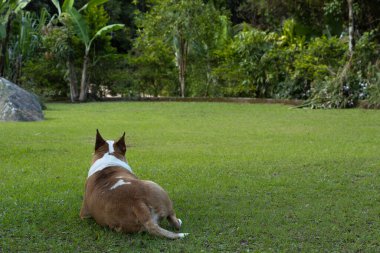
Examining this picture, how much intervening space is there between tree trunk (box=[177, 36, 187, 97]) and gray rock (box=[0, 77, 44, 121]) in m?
8.60

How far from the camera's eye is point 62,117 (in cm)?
1420

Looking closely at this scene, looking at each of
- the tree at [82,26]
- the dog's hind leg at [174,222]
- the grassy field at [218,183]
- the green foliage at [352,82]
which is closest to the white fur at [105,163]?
the grassy field at [218,183]

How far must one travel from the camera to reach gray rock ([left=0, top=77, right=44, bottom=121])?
13078 mm

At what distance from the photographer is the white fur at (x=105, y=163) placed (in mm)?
4918

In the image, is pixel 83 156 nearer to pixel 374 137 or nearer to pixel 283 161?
pixel 283 161

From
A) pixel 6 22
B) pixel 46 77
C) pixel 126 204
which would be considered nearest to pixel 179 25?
pixel 46 77

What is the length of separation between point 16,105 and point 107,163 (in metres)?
8.95

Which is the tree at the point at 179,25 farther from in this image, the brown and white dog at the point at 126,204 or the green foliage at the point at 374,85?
the brown and white dog at the point at 126,204

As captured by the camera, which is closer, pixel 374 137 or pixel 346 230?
pixel 346 230

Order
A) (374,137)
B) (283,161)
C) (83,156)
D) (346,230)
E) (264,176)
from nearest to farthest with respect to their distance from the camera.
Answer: (346,230) → (264,176) → (283,161) → (83,156) → (374,137)

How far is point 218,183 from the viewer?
6215 mm

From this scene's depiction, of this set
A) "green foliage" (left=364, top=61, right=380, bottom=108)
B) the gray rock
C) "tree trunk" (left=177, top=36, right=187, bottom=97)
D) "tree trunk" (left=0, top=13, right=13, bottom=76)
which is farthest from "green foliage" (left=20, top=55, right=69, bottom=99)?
"green foliage" (left=364, top=61, right=380, bottom=108)

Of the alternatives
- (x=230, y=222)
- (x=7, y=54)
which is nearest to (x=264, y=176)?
(x=230, y=222)

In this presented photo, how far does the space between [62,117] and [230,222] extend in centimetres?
1008
